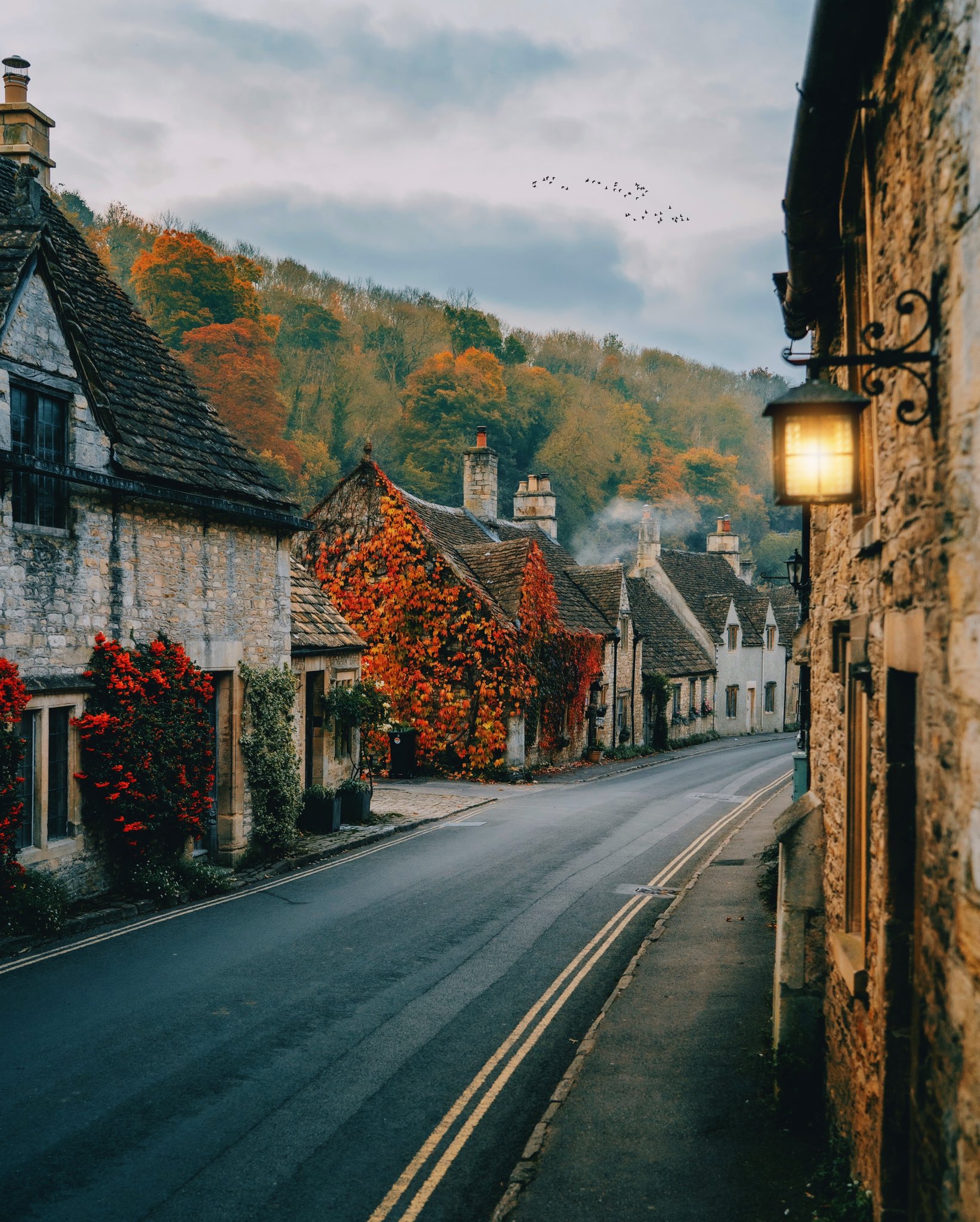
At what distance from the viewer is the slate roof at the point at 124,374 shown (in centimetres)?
1218

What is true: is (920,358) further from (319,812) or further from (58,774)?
(319,812)

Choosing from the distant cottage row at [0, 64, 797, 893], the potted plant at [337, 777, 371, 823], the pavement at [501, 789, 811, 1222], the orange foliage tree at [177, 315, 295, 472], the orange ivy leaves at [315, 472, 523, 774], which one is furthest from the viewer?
the orange foliage tree at [177, 315, 295, 472]

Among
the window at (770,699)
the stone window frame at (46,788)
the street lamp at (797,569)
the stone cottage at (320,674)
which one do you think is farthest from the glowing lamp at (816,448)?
the window at (770,699)

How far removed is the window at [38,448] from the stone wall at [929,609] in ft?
31.3

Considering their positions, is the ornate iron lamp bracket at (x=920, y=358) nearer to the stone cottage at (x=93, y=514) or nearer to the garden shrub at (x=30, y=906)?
the stone cottage at (x=93, y=514)

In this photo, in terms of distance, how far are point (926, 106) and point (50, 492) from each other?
10667mm

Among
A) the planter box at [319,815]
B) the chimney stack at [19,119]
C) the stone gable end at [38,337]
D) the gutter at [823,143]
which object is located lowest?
the planter box at [319,815]

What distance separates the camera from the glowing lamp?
518 centimetres

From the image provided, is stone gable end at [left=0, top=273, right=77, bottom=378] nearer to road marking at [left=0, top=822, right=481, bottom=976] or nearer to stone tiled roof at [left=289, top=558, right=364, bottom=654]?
stone tiled roof at [left=289, top=558, right=364, bottom=654]

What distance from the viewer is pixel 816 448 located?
527 cm

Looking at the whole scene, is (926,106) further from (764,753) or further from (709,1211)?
(764,753)

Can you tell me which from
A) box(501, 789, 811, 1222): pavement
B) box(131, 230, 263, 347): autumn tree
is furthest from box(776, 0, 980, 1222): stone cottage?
box(131, 230, 263, 347): autumn tree

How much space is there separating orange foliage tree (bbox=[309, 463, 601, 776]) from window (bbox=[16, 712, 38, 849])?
1651 centimetres

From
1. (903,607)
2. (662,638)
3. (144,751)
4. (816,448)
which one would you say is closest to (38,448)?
(144,751)
